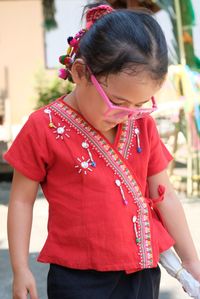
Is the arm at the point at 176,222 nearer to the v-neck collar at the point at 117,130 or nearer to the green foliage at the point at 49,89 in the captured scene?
the v-neck collar at the point at 117,130

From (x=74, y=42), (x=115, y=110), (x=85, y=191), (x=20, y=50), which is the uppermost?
(x=74, y=42)

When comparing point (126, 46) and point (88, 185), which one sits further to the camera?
point (88, 185)

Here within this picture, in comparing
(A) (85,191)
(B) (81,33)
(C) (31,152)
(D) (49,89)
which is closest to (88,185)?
(A) (85,191)

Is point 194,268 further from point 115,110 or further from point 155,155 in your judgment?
point 115,110

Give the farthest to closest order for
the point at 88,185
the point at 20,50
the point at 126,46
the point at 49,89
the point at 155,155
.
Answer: the point at 20,50
the point at 49,89
the point at 155,155
the point at 88,185
the point at 126,46

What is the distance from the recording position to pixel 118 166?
1318 mm

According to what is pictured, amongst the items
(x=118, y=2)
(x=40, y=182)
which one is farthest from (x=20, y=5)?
(x=40, y=182)

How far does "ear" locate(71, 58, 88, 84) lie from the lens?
124 centimetres

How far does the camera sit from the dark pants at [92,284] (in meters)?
1.32

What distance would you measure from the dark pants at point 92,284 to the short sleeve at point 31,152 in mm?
276

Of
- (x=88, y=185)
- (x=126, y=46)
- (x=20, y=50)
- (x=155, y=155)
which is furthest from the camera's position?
(x=20, y=50)

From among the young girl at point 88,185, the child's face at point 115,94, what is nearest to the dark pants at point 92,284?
the young girl at point 88,185

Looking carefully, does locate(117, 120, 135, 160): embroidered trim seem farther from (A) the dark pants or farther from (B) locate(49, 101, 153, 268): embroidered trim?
(A) the dark pants

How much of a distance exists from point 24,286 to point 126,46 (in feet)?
2.28
